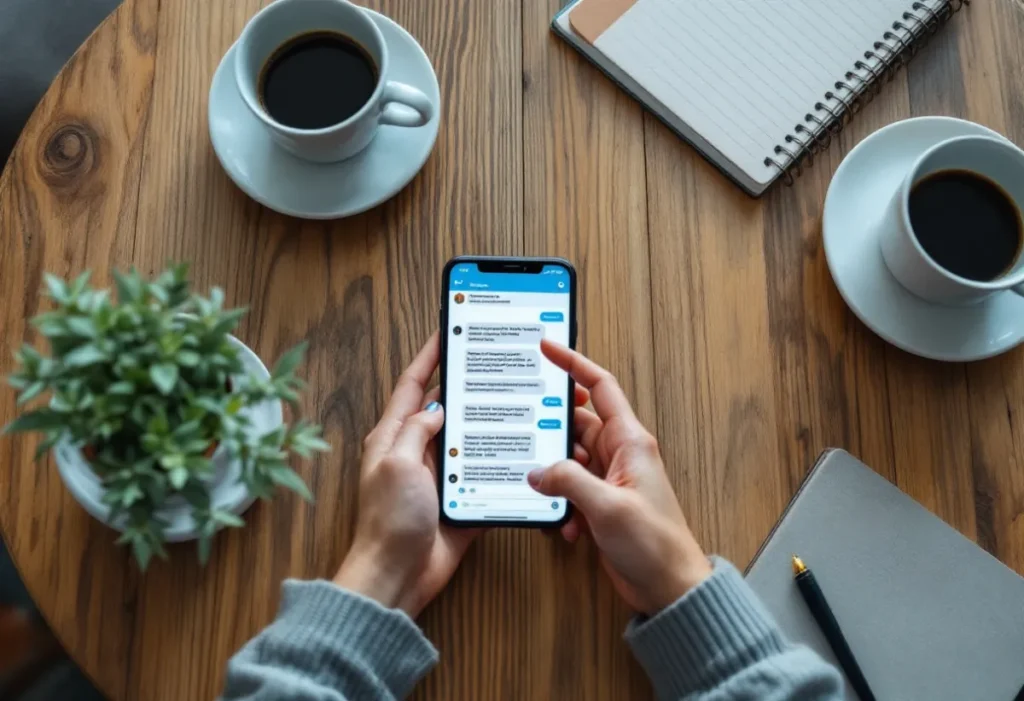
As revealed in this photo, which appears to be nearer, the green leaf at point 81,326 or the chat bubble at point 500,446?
the green leaf at point 81,326

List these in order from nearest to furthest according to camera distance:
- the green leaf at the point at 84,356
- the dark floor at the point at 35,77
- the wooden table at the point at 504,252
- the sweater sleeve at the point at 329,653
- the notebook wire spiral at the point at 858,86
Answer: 1. the green leaf at the point at 84,356
2. the sweater sleeve at the point at 329,653
3. the wooden table at the point at 504,252
4. the notebook wire spiral at the point at 858,86
5. the dark floor at the point at 35,77

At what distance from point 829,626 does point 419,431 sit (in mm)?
381

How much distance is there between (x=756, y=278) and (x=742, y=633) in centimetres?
33

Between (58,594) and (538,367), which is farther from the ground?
(538,367)

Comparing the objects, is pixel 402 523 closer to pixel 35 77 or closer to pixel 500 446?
pixel 500 446

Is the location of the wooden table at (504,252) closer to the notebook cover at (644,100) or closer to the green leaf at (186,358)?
the notebook cover at (644,100)

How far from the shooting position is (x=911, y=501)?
77 cm

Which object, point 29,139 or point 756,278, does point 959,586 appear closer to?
point 756,278

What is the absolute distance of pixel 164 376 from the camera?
443mm

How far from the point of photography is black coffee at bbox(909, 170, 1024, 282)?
75cm

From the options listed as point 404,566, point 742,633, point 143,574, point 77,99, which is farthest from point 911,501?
→ point 77,99

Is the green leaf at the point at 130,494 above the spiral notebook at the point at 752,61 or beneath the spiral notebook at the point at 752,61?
beneath

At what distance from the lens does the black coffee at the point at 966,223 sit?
0.75 m

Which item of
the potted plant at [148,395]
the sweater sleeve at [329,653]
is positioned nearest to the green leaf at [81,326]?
the potted plant at [148,395]
